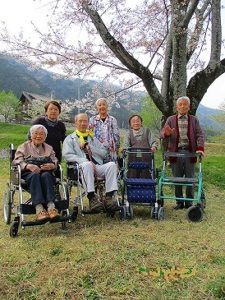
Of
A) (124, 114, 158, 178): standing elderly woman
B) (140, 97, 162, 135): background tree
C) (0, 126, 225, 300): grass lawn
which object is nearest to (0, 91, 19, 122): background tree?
(140, 97, 162, 135): background tree

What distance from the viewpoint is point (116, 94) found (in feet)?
35.1

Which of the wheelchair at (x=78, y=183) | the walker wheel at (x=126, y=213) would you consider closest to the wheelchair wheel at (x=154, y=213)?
the walker wheel at (x=126, y=213)

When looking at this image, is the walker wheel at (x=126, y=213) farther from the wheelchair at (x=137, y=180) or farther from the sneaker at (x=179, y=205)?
the sneaker at (x=179, y=205)

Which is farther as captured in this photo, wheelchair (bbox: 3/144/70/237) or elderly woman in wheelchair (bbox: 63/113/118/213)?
elderly woman in wheelchair (bbox: 63/113/118/213)

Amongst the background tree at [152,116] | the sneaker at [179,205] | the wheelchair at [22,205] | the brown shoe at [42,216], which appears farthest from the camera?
the background tree at [152,116]

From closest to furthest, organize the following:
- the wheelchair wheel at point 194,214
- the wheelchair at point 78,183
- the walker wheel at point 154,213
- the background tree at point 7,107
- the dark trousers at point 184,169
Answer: the wheelchair at point 78,183
the wheelchair wheel at point 194,214
the walker wheel at point 154,213
the dark trousers at point 184,169
the background tree at point 7,107

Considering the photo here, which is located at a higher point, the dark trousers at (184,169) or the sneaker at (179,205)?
the dark trousers at (184,169)

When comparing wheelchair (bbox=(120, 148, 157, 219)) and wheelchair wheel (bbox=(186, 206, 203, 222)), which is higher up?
wheelchair (bbox=(120, 148, 157, 219))

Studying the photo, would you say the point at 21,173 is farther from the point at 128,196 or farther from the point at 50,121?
the point at 128,196

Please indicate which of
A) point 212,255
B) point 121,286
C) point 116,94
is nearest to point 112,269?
point 121,286

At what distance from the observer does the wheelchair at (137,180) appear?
4.98m

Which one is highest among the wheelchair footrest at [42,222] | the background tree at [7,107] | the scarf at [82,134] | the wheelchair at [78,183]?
the background tree at [7,107]

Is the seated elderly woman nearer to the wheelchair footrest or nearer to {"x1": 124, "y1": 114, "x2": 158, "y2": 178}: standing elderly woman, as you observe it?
the wheelchair footrest

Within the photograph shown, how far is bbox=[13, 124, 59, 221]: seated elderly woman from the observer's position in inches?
162
